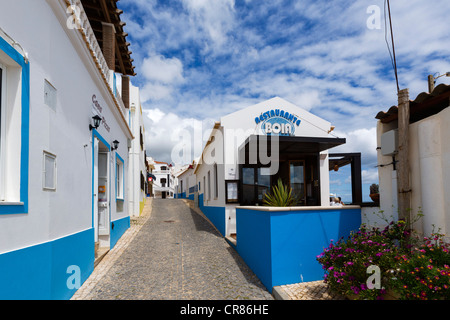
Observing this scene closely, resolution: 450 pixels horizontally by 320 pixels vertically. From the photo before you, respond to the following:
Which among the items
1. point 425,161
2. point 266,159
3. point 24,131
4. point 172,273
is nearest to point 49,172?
point 24,131

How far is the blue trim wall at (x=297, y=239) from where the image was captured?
5.21 metres

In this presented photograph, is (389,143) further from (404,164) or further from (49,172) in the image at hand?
(49,172)

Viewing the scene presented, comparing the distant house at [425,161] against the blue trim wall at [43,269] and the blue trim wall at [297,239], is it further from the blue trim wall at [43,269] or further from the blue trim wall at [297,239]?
the blue trim wall at [43,269]

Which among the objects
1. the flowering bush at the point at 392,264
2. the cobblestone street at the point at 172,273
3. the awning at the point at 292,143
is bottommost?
the cobblestone street at the point at 172,273

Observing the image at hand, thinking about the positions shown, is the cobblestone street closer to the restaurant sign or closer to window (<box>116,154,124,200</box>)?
window (<box>116,154,124,200</box>)

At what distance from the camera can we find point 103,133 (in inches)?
288

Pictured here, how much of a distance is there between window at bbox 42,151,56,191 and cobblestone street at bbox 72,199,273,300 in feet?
6.81

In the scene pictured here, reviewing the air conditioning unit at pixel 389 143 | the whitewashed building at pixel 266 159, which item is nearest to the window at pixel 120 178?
the whitewashed building at pixel 266 159

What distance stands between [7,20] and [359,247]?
17.7ft

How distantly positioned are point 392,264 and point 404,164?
5.46 feet

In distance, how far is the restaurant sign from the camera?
10750 mm

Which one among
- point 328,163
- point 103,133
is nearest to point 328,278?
point 103,133

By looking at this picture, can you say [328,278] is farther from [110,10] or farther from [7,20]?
[110,10]

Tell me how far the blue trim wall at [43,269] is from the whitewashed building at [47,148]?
1cm
